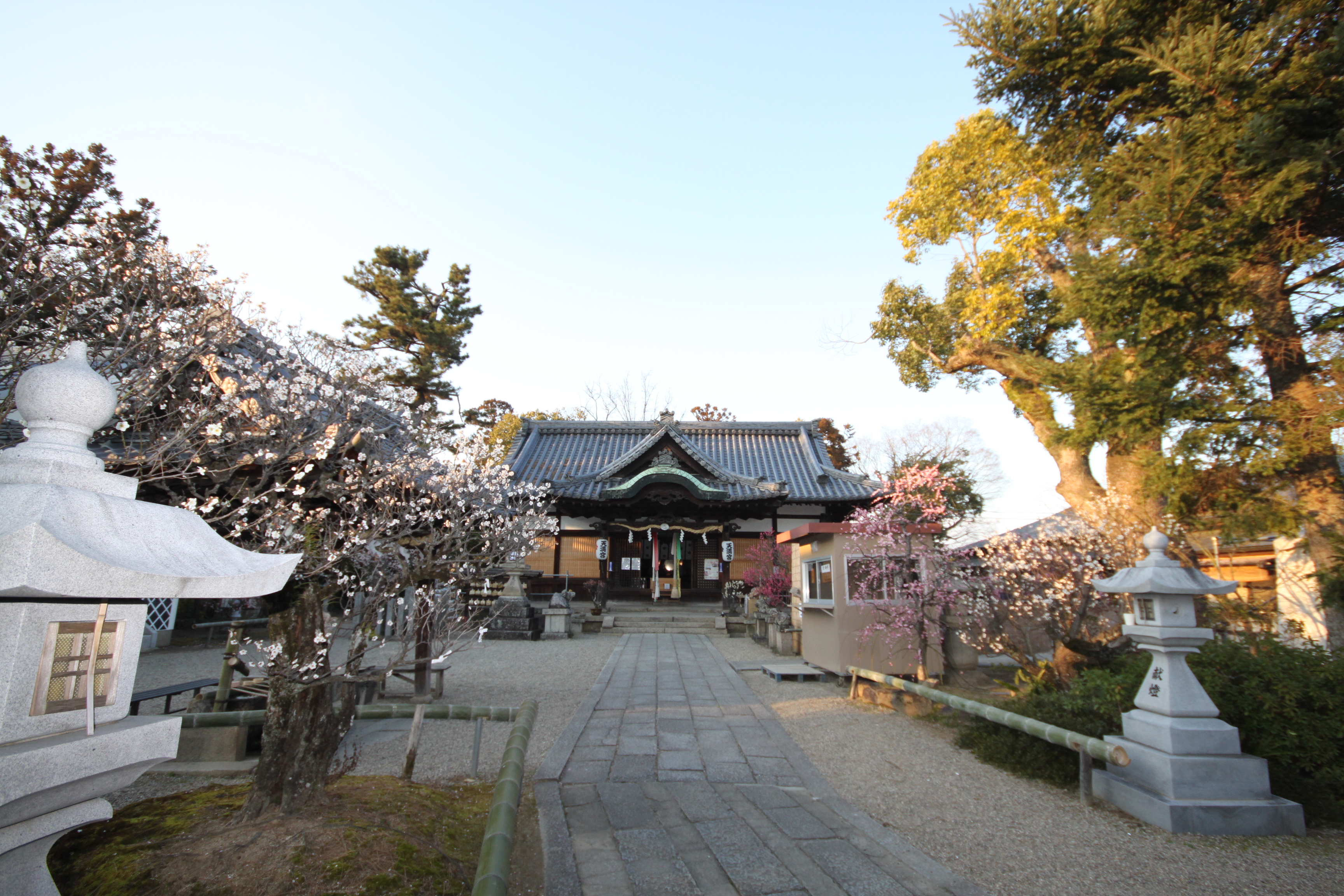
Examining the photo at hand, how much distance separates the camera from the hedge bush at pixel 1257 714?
412cm

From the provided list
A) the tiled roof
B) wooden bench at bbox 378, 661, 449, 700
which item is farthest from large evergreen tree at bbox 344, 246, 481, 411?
wooden bench at bbox 378, 661, 449, 700

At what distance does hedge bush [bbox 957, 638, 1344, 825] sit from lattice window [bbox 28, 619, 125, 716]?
19.4 feet

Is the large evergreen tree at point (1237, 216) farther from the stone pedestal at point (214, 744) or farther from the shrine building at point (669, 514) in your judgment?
the shrine building at point (669, 514)

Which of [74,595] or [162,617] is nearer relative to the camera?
[74,595]

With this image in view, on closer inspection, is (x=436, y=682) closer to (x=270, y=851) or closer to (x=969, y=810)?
(x=270, y=851)

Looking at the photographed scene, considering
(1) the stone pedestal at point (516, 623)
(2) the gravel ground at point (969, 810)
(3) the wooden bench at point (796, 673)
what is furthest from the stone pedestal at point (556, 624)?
(3) the wooden bench at point (796, 673)

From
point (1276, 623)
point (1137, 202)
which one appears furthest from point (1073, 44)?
point (1276, 623)

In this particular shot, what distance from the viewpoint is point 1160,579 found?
452 centimetres

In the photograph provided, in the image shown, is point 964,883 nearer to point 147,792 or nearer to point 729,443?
point 147,792

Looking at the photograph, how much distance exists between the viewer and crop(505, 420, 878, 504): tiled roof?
19172mm

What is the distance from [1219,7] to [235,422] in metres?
9.74

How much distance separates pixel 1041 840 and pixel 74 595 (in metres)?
4.91

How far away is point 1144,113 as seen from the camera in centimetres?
687

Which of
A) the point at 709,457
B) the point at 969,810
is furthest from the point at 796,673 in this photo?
the point at 709,457
